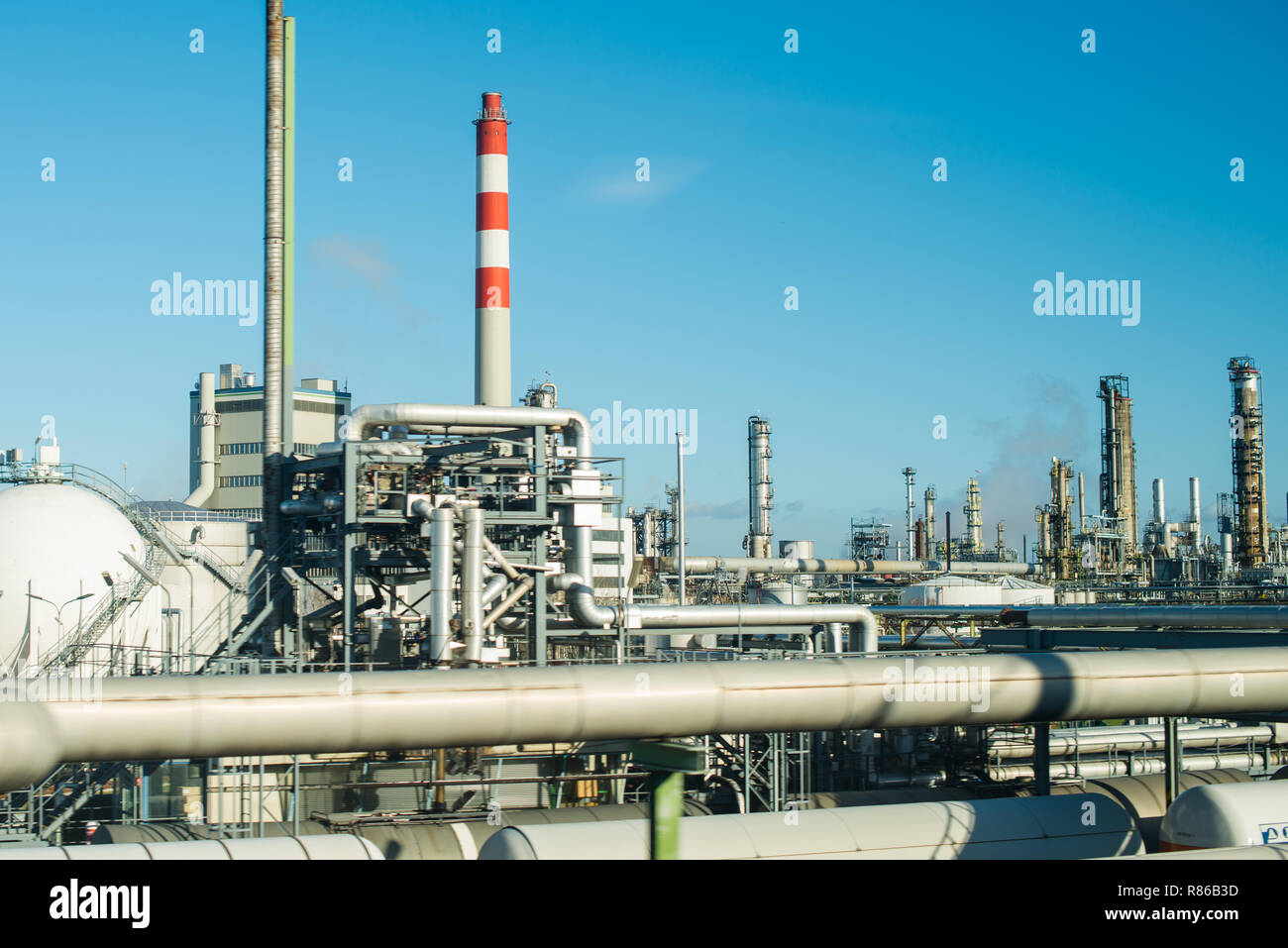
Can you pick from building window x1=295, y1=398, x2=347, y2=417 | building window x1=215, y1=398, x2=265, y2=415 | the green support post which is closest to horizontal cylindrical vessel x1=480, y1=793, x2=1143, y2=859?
the green support post

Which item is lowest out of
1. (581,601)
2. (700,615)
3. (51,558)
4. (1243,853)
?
(1243,853)

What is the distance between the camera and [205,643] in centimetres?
3016

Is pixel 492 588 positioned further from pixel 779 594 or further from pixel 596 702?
pixel 779 594

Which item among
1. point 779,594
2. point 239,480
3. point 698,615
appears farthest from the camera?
point 239,480

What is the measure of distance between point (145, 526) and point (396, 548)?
7.84 meters

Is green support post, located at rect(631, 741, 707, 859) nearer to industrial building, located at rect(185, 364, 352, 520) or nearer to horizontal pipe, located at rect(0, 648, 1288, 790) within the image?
horizontal pipe, located at rect(0, 648, 1288, 790)

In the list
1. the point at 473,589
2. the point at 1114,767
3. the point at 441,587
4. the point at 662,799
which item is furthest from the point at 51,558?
the point at 1114,767

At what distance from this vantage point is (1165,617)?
26.4 meters

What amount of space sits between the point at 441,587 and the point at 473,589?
0.67 metres

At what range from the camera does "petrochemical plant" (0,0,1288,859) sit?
1106 centimetres

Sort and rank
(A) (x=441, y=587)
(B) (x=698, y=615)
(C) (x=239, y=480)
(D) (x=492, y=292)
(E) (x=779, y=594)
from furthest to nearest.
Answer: (C) (x=239, y=480) < (E) (x=779, y=594) < (D) (x=492, y=292) < (B) (x=698, y=615) < (A) (x=441, y=587)

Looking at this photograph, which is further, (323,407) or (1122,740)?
(323,407)
